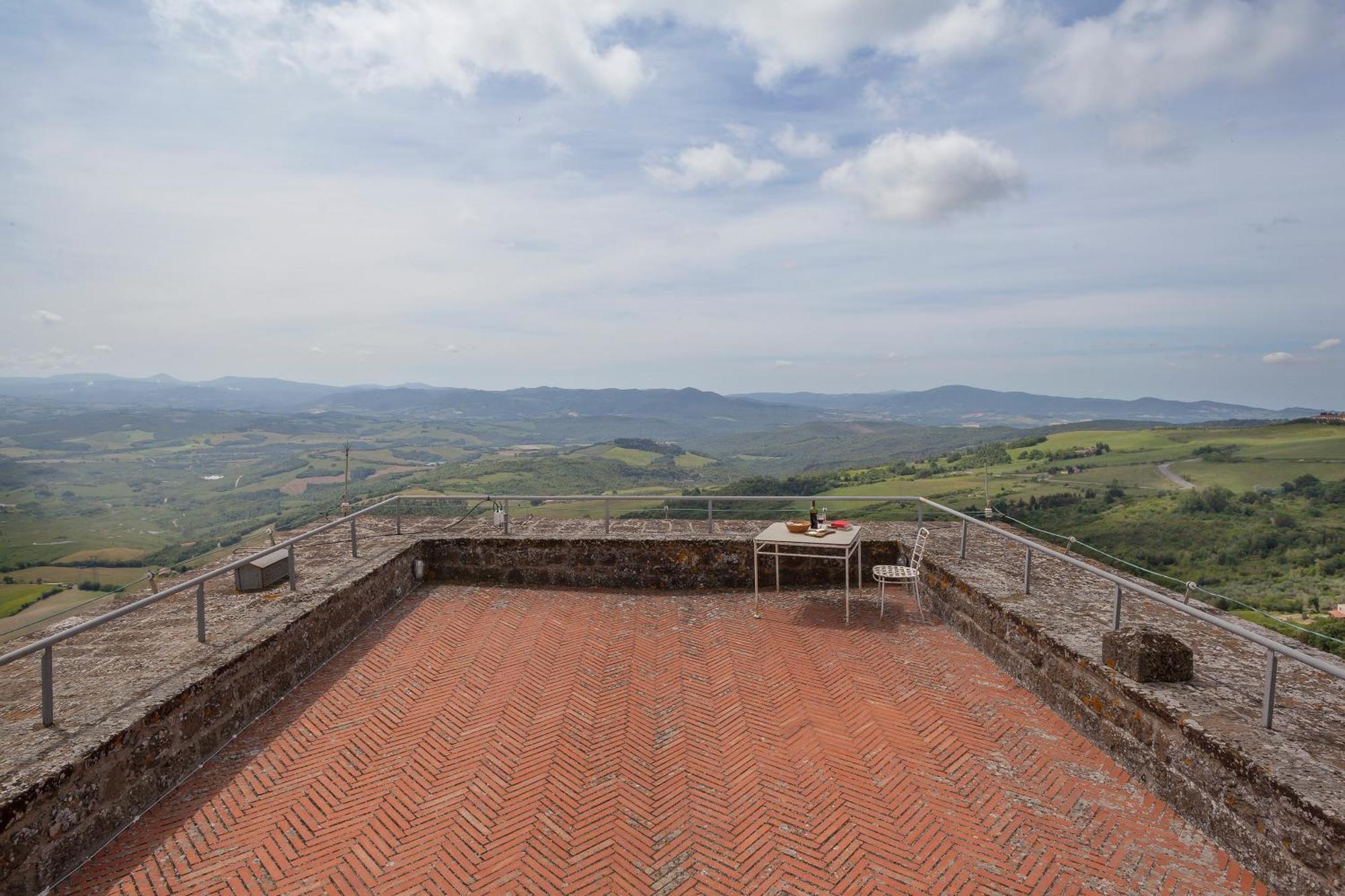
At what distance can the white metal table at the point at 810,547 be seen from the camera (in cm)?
674

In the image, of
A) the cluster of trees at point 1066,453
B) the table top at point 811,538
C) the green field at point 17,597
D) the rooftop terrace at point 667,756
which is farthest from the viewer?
the cluster of trees at point 1066,453

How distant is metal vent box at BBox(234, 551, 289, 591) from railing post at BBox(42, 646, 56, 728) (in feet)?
8.37

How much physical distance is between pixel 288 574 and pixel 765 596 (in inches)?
218

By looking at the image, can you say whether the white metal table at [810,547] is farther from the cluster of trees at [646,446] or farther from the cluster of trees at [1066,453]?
the cluster of trees at [646,446]

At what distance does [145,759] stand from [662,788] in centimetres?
323

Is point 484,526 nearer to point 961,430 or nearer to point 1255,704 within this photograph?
point 1255,704

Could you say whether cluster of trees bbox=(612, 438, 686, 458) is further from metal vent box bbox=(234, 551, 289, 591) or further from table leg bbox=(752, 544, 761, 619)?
metal vent box bbox=(234, 551, 289, 591)

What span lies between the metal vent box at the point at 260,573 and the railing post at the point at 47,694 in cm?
255

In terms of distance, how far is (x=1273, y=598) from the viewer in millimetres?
28188


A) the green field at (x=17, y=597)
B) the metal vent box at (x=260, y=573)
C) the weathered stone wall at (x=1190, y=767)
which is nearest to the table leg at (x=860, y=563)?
the weathered stone wall at (x=1190, y=767)

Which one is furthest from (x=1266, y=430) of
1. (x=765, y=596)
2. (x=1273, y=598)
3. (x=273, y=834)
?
(x=273, y=834)

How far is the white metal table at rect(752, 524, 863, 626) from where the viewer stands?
6.74 metres

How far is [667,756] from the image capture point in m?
4.33

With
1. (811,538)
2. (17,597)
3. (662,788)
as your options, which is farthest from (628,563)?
(17,597)
